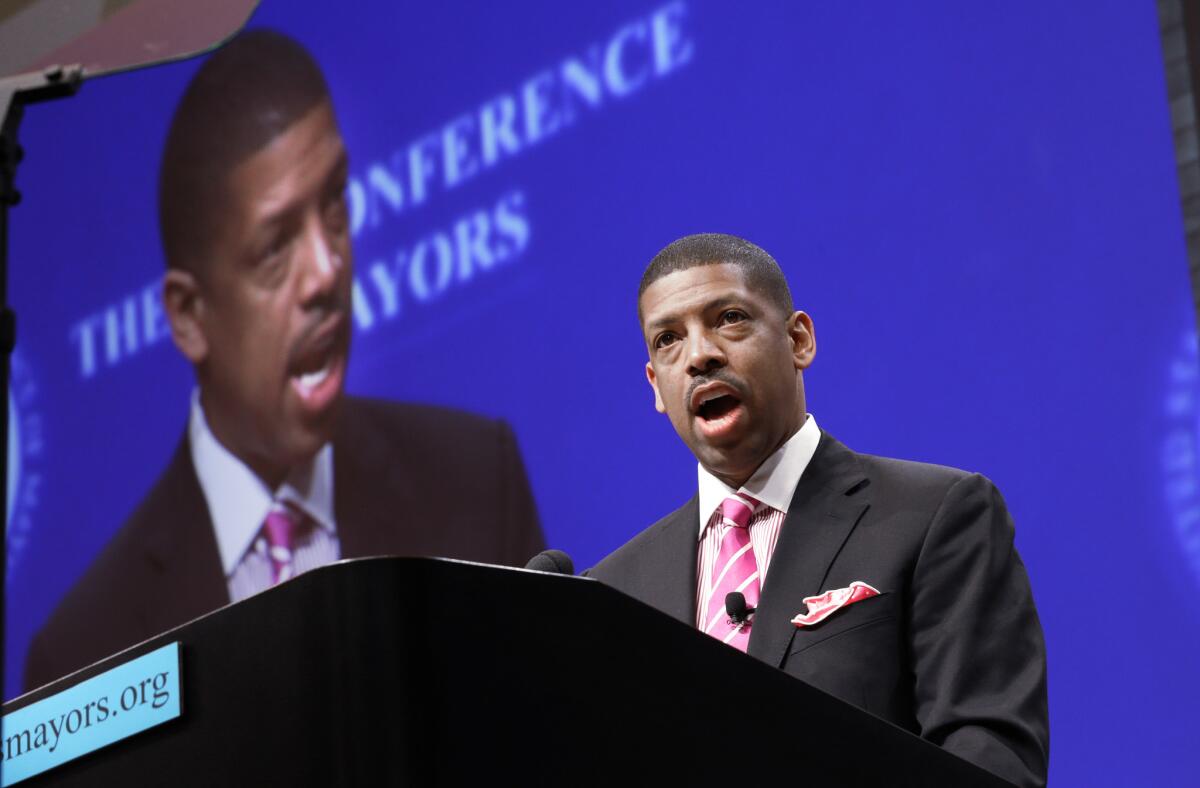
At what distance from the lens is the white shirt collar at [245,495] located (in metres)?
4.14

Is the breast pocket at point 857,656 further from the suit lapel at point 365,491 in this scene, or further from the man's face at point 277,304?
the man's face at point 277,304

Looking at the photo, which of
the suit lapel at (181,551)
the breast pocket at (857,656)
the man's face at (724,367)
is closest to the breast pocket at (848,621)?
the breast pocket at (857,656)

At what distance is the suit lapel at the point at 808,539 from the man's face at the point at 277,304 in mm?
2300

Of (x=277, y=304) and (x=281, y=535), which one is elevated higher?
(x=277, y=304)

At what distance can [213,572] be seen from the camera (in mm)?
4172

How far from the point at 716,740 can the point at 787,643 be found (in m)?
0.53

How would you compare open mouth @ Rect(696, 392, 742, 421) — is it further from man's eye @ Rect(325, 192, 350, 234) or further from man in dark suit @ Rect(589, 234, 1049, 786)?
man's eye @ Rect(325, 192, 350, 234)

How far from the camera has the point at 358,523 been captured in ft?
13.3

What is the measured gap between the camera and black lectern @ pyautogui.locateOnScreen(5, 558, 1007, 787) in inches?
47.3

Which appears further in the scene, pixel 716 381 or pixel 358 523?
pixel 358 523

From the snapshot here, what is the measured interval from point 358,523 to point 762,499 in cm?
208

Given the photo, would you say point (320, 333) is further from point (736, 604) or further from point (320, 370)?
point (736, 604)

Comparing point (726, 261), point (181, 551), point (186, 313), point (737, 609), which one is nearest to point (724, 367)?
point (726, 261)

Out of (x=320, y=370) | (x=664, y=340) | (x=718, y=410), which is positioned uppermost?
(x=320, y=370)
